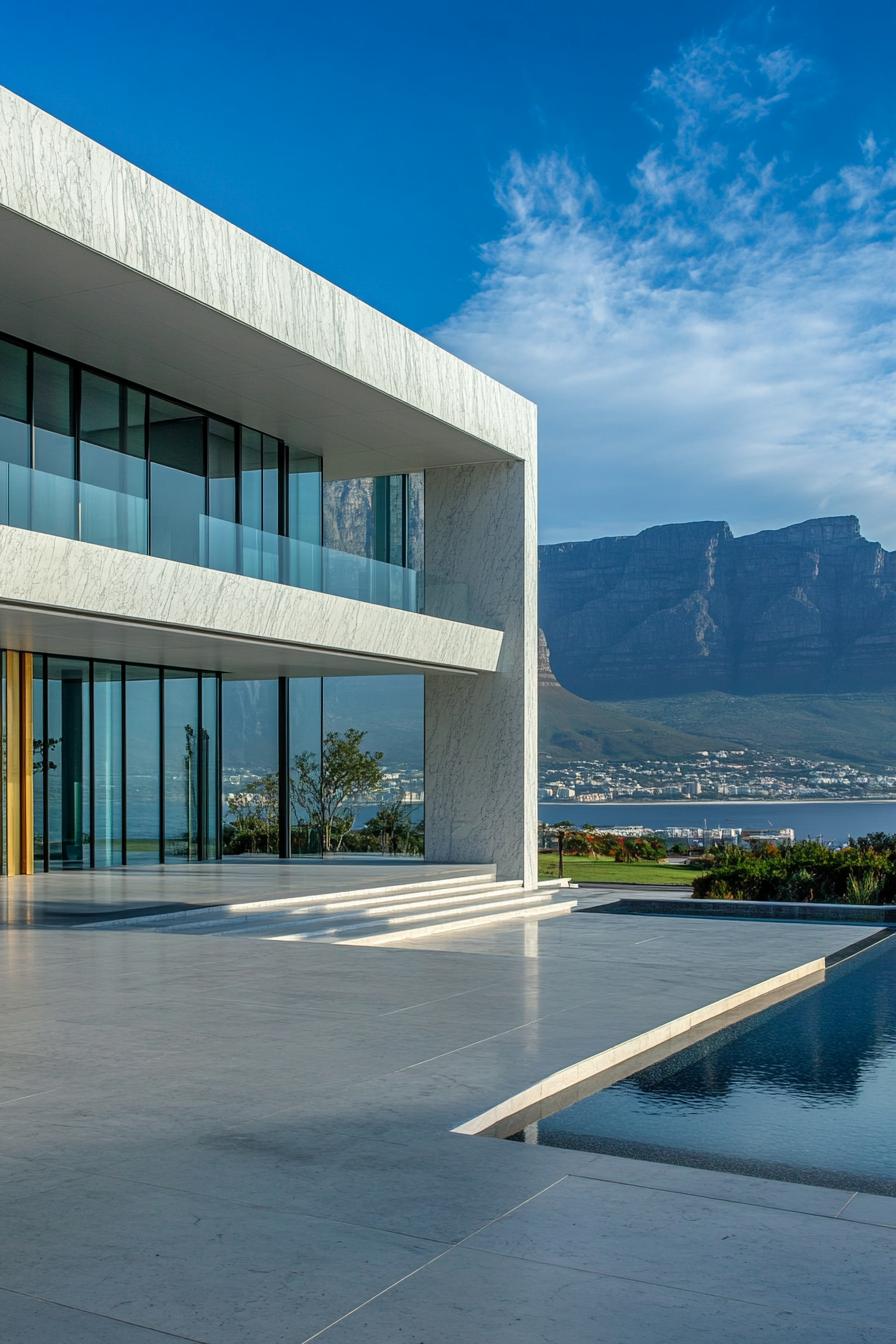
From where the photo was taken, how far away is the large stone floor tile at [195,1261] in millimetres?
4012

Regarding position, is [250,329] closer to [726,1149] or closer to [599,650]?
[726,1149]

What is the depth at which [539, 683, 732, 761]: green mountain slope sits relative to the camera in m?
81.4

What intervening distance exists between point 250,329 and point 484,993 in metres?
9.49

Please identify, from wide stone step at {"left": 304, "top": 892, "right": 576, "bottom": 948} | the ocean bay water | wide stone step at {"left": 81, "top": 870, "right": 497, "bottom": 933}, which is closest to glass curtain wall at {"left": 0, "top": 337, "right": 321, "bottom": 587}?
wide stone step at {"left": 81, "top": 870, "right": 497, "bottom": 933}

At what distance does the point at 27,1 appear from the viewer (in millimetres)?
21750

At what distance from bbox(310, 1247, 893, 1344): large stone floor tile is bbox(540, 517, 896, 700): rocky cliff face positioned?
89651mm

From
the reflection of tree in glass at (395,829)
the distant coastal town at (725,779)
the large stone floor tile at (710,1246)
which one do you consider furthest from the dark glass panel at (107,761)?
the distant coastal town at (725,779)

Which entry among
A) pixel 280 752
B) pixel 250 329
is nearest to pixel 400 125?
pixel 280 752

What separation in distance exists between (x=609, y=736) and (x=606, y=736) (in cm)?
21

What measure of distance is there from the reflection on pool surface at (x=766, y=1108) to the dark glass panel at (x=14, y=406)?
478 inches

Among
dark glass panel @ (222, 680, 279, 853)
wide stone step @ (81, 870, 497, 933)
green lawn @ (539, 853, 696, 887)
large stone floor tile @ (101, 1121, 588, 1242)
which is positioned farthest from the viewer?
green lawn @ (539, 853, 696, 887)

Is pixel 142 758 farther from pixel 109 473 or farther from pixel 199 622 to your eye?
pixel 199 622

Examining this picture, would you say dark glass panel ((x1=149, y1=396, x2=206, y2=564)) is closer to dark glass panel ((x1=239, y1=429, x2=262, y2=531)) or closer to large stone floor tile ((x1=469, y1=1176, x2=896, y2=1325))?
dark glass panel ((x1=239, y1=429, x2=262, y2=531))

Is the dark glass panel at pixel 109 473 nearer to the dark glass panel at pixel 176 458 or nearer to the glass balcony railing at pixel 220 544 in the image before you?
the glass balcony railing at pixel 220 544
